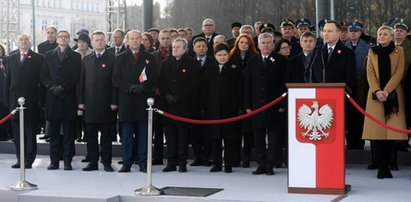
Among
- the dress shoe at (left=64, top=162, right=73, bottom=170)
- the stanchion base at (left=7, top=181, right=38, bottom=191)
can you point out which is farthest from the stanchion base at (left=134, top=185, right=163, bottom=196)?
the dress shoe at (left=64, top=162, right=73, bottom=170)

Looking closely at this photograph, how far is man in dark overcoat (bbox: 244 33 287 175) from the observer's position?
9.86m

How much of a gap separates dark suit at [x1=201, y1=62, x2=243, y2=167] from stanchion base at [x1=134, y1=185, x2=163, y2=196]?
6.27 ft

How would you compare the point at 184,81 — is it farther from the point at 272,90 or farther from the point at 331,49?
the point at 331,49

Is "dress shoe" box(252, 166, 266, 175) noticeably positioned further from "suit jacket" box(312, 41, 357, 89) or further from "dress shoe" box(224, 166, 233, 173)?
"suit jacket" box(312, 41, 357, 89)

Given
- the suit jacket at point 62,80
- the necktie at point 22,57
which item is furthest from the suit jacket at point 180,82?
the necktie at point 22,57

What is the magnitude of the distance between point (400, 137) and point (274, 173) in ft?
5.60

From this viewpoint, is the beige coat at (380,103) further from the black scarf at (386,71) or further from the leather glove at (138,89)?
the leather glove at (138,89)

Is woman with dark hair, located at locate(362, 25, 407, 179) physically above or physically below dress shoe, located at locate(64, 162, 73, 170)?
above

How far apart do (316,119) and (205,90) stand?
2.50 meters

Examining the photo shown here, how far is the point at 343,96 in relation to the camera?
817 cm

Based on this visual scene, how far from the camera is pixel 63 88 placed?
10.5 meters

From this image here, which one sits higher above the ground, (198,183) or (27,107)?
(27,107)

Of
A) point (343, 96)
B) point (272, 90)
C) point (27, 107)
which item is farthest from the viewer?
point (27, 107)

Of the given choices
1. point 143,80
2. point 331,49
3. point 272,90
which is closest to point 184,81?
point 143,80
